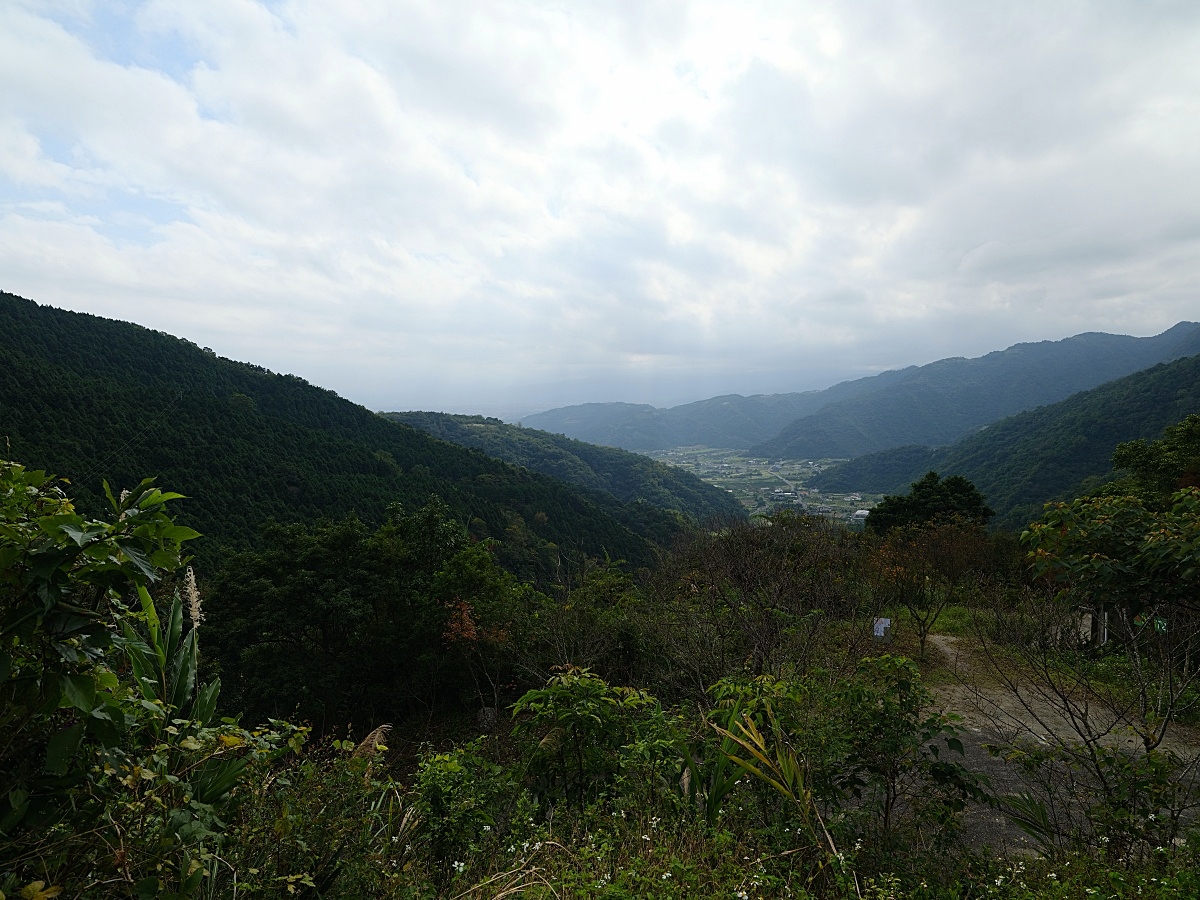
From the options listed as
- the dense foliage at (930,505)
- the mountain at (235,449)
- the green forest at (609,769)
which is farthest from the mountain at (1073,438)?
the green forest at (609,769)

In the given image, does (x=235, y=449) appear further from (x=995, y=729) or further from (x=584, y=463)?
(x=584, y=463)

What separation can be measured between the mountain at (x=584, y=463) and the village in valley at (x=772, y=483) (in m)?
6.91

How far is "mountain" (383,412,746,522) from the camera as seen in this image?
3516 inches

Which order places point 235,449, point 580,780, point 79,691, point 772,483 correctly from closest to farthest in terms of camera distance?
point 79,691 → point 580,780 → point 235,449 → point 772,483

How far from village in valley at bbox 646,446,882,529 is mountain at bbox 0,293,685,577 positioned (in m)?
23.3

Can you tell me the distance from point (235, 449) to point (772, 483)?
323ft

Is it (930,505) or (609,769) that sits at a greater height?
(609,769)

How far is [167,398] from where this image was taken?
41.9 meters

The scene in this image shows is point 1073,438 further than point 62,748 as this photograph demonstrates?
Yes

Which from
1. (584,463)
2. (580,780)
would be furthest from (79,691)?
(584,463)

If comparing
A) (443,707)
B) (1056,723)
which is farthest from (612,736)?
(443,707)

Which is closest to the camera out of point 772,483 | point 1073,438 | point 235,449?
point 235,449

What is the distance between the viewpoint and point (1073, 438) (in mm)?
56000

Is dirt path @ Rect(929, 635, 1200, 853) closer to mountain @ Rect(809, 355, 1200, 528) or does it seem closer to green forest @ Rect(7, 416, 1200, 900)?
green forest @ Rect(7, 416, 1200, 900)
